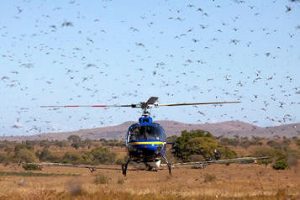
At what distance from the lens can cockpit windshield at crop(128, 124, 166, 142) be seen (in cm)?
3797

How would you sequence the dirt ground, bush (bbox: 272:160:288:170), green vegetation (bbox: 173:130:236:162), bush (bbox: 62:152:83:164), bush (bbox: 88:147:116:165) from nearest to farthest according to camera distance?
the dirt ground → bush (bbox: 272:160:288:170) → green vegetation (bbox: 173:130:236:162) → bush (bbox: 62:152:83:164) → bush (bbox: 88:147:116:165)

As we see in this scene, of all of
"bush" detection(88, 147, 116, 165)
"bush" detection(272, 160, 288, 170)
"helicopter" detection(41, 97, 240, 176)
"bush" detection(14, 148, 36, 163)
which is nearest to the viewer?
"helicopter" detection(41, 97, 240, 176)

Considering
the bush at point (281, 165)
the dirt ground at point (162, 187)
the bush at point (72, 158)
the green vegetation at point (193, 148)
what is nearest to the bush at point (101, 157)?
the bush at point (72, 158)

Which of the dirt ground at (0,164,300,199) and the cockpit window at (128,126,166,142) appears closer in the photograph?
the dirt ground at (0,164,300,199)

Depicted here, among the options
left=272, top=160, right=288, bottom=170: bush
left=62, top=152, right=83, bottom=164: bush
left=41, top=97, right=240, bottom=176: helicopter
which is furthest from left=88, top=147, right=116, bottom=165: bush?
left=41, top=97, right=240, bottom=176: helicopter

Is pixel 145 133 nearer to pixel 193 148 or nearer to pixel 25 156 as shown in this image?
pixel 193 148

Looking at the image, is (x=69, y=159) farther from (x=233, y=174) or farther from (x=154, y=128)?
(x=154, y=128)

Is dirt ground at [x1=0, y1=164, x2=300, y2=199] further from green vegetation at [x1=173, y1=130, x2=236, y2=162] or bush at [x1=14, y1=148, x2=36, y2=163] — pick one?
bush at [x1=14, y1=148, x2=36, y2=163]

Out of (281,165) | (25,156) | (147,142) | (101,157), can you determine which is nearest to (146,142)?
(147,142)

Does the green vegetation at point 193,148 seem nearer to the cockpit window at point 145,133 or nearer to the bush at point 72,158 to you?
the bush at point 72,158

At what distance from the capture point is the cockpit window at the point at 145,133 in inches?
1495

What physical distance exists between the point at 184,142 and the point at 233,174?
2308 cm

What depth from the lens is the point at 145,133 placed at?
38031mm

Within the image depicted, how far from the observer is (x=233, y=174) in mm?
72812
